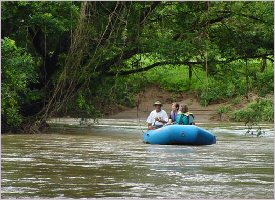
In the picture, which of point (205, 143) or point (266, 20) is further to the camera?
point (266, 20)

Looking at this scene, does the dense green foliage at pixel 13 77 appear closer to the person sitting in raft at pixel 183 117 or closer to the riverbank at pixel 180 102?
the person sitting in raft at pixel 183 117

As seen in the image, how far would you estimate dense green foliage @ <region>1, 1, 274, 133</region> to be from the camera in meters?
22.3

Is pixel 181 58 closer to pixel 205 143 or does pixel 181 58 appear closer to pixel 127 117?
pixel 205 143

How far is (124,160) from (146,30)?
9.62 m

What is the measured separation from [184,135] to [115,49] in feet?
15.4

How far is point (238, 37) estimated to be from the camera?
24.4 m

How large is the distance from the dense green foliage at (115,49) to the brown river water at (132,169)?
235cm

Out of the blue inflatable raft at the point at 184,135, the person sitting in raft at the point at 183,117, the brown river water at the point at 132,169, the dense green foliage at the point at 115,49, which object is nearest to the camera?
the brown river water at the point at 132,169

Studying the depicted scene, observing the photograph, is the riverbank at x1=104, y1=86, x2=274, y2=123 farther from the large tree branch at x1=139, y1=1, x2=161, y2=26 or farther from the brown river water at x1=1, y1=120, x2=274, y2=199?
the brown river water at x1=1, y1=120, x2=274, y2=199

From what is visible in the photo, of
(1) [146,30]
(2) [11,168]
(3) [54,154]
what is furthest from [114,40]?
(2) [11,168]

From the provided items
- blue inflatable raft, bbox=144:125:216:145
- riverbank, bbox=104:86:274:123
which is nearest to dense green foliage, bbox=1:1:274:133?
blue inflatable raft, bbox=144:125:216:145

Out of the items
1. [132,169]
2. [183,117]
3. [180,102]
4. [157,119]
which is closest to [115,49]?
[157,119]

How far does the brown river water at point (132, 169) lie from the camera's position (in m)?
9.90

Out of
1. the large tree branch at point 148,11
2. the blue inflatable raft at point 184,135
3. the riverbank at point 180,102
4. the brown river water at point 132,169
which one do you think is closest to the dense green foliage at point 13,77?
the brown river water at point 132,169
